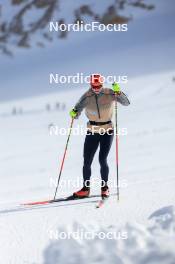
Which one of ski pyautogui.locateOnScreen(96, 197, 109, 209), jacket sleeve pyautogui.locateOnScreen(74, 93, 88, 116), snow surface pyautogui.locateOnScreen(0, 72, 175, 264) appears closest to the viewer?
snow surface pyautogui.locateOnScreen(0, 72, 175, 264)

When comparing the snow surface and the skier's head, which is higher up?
the skier's head

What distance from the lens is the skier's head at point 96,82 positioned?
598 cm

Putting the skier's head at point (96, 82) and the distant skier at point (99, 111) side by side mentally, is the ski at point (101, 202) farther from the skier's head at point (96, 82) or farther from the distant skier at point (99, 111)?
the skier's head at point (96, 82)

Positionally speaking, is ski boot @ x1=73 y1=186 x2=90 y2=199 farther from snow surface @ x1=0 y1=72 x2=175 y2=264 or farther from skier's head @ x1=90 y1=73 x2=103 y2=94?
skier's head @ x1=90 y1=73 x2=103 y2=94

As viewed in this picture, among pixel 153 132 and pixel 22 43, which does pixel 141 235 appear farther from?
pixel 22 43

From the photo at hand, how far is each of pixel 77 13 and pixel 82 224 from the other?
79.5 meters

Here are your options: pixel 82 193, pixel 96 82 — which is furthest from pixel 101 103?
pixel 82 193

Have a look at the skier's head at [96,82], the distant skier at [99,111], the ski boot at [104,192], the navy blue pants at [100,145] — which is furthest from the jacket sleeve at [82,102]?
the ski boot at [104,192]

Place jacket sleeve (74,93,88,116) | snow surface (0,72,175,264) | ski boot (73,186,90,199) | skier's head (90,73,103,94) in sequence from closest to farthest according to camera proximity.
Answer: snow surface (0,72,175,264), skier's head (90,73,103,94), jacket sleeve (74,93,88,116), ski boot (73,186,90,199)

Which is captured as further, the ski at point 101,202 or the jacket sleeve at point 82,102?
the jacket sleeve at point 82,102

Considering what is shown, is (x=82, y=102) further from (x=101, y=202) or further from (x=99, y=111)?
(x=101, y=202)

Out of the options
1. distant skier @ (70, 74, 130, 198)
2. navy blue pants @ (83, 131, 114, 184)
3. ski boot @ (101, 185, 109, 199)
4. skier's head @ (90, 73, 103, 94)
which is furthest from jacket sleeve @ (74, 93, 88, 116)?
ski boot @ (101, 185, 109, 199)

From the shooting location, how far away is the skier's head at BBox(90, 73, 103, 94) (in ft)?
19.6

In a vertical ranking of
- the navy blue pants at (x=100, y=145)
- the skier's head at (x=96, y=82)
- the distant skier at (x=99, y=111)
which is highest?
the skier's head at (x=96, y=82)
